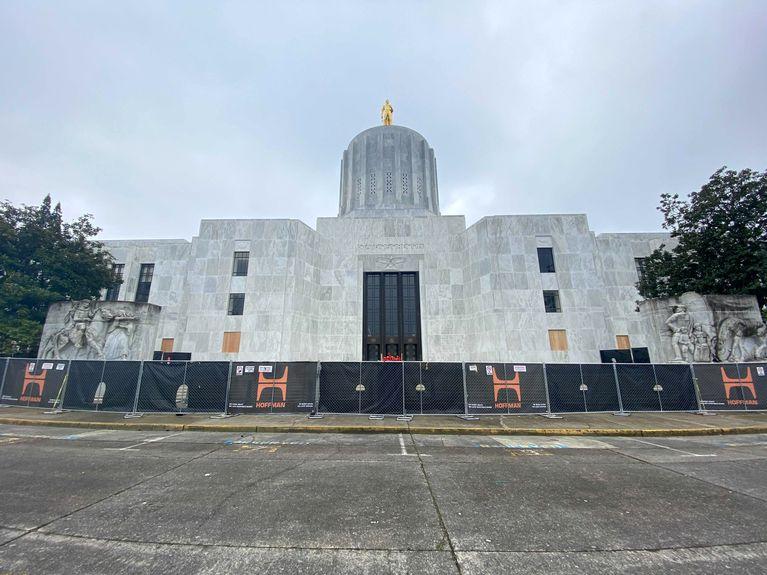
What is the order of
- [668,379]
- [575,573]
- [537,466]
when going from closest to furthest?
[575,573], [537,466], [668,379]

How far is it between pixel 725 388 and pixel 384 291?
833 inches

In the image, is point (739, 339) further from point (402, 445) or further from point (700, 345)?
point (402, 445)

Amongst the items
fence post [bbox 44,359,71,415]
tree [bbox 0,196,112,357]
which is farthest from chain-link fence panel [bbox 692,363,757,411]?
tree [bbox 0,196,112,357]

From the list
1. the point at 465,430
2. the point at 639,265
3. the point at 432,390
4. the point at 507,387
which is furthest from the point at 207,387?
the point at 639,265

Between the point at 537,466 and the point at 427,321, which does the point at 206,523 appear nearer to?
the point at 537,466

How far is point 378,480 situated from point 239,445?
15.8 ft

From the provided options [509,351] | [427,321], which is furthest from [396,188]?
[509,351]

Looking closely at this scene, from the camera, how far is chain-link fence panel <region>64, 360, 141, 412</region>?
12617 millimetres

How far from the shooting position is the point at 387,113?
1583 inches

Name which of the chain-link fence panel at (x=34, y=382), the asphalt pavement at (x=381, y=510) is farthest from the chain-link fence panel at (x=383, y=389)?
the chain-link fence panel at (x=34, y=382)

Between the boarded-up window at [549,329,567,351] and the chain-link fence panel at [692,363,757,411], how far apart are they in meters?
10.5

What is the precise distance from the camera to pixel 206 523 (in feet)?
13.0

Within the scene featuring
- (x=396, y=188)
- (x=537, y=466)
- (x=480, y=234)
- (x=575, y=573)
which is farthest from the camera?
(x=396, y=188)

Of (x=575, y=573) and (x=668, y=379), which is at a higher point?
(x=668, y=379)
